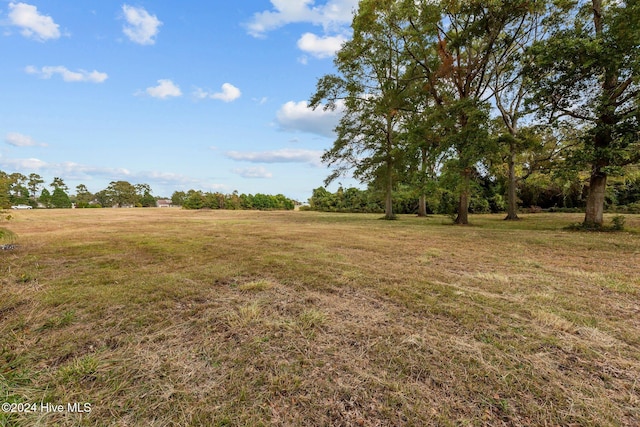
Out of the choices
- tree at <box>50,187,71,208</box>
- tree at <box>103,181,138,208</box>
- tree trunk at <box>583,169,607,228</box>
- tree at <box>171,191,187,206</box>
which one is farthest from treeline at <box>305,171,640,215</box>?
tree at <box>50,187,71,208</box>

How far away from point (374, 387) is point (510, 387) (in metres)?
0.86

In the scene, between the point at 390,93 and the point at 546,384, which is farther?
the point at 390,93

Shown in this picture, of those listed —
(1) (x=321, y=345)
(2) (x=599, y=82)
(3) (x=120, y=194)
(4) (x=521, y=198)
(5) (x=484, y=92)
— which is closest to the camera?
(1) (x=321, y=345)

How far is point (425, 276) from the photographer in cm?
396

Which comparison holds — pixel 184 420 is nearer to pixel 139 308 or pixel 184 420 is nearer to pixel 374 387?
pixel 374 387

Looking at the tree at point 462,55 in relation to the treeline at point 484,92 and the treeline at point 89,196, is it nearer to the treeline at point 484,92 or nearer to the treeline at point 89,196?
the treeline at point 484,92

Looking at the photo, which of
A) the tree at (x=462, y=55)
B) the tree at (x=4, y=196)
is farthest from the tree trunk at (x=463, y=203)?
the tree at (x=4, y=196)

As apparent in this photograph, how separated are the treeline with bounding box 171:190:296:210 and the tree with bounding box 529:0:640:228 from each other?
36162 millimetres

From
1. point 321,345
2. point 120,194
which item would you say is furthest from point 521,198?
point 120,194

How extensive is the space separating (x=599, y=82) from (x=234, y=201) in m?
37.9

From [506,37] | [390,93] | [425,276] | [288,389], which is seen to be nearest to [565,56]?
[506,37]

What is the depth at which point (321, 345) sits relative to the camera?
2.13 metres

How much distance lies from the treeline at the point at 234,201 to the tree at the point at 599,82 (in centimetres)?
3616

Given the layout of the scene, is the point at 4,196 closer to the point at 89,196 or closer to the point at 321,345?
the point at 321,345
